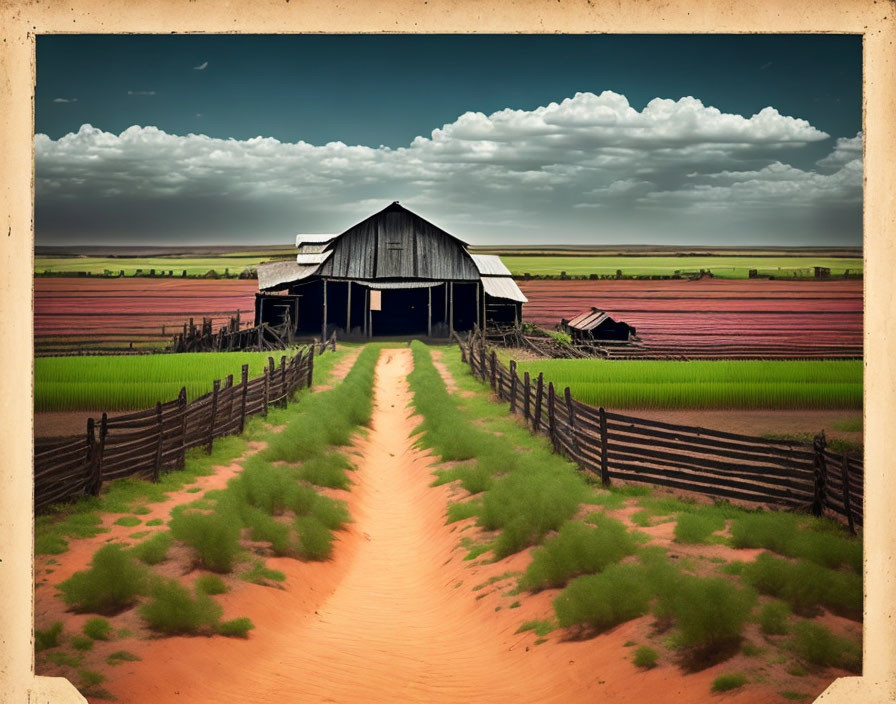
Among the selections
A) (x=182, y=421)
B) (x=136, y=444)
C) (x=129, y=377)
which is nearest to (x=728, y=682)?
(x=136, y=444)

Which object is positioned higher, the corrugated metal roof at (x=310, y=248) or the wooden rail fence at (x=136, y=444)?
the corrugated metal roof at (x=310, y=248)

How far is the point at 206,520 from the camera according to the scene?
9484 mm

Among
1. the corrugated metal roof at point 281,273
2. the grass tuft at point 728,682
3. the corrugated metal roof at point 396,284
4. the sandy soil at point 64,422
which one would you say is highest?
the corrugated metal roof at point 281,273

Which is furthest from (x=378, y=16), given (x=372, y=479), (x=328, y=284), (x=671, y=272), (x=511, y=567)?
(x=671, y=272)

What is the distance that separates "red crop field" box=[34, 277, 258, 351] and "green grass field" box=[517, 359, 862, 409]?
14.3 metres

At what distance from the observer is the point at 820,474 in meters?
9.80

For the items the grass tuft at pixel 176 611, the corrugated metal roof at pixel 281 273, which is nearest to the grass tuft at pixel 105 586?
the grass tuft at pixel 176 611

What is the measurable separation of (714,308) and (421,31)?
36483 mm

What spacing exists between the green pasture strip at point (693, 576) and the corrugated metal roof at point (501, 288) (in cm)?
2985

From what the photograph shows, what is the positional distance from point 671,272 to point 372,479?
179 ft

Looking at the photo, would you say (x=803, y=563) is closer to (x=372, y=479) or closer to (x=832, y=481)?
(x=832, y=481)

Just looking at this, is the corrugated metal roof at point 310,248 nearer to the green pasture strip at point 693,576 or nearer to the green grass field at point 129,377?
the green grass field at point 129,377

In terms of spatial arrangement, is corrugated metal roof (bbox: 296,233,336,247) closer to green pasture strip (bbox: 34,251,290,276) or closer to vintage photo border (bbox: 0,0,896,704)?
green pasture strip (bbox: 34,251,290,276)

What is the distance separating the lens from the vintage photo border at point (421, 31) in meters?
5.40
